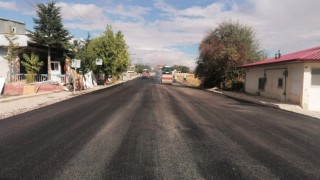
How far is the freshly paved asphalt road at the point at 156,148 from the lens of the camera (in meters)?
6.27

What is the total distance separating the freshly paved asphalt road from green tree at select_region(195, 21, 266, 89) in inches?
1142

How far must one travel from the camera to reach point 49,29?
36.7m

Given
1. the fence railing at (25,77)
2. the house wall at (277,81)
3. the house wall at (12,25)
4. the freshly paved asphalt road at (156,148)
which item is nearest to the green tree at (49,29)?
the fence railing at (25,77)

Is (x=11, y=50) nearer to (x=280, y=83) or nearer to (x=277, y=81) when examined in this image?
(x=277, y=81)

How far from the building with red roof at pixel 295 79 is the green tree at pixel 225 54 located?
11.1 metres

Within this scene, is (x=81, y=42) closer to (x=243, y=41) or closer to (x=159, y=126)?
(x=243, y=41)

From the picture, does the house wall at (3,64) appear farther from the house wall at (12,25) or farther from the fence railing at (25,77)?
the house wall at (12,25)

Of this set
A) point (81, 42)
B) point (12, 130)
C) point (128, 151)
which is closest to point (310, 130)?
point (128, 151)

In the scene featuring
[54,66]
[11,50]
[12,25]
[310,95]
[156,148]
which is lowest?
[156,148]

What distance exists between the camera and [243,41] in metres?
47.2

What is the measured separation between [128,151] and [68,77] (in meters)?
29.8

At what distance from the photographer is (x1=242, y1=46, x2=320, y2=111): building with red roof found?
2034cm

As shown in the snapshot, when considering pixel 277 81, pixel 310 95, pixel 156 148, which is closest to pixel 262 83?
pixel 277 81

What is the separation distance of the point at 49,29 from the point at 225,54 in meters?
21.2
